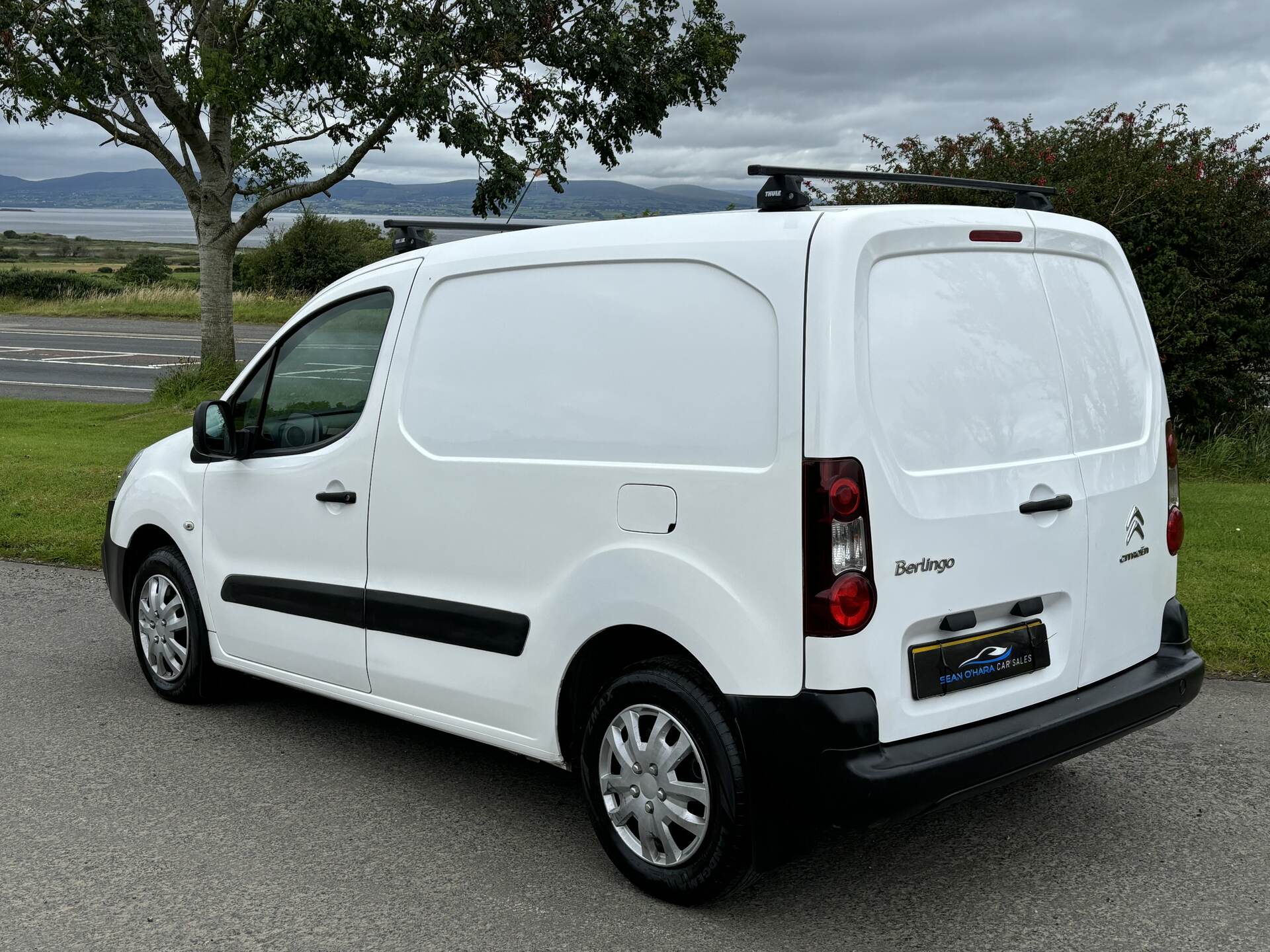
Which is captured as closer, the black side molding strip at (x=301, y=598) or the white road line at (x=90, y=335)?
the black side molding strip at (x=301, y=598)

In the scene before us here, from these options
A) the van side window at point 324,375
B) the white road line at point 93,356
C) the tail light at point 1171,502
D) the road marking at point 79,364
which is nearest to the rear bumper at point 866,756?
the tail light at point 1171,502

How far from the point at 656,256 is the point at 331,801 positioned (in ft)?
7.43

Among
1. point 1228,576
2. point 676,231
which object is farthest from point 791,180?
point 1228,576

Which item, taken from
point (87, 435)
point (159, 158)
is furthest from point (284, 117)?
point (87, 435)

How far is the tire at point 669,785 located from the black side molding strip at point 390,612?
1.42 ft

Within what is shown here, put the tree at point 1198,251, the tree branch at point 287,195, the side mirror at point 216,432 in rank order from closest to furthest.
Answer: the side mirror at point 216,432, the tree at point 1198,251, the tree branch at point 287,195

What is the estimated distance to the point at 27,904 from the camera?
3.61 meters

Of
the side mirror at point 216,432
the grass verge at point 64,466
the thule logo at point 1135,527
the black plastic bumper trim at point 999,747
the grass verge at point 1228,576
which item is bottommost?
the grass verge at point 1228,576

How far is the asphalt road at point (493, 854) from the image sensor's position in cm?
345

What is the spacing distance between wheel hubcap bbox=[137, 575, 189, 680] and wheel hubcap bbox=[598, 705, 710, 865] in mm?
2532

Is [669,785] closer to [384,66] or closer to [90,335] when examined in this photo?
[384,66]

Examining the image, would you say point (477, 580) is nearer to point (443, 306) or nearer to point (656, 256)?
point (443, 306)

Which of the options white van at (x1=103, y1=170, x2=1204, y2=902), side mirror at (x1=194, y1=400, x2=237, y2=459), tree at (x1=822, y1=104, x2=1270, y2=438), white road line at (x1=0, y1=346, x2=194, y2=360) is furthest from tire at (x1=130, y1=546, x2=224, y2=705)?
white road line at (x1=0, y1=346, x2=194, y2=360)

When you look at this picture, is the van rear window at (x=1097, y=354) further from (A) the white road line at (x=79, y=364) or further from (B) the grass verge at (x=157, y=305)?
(B) the grass verge at (x=157, y=305)
